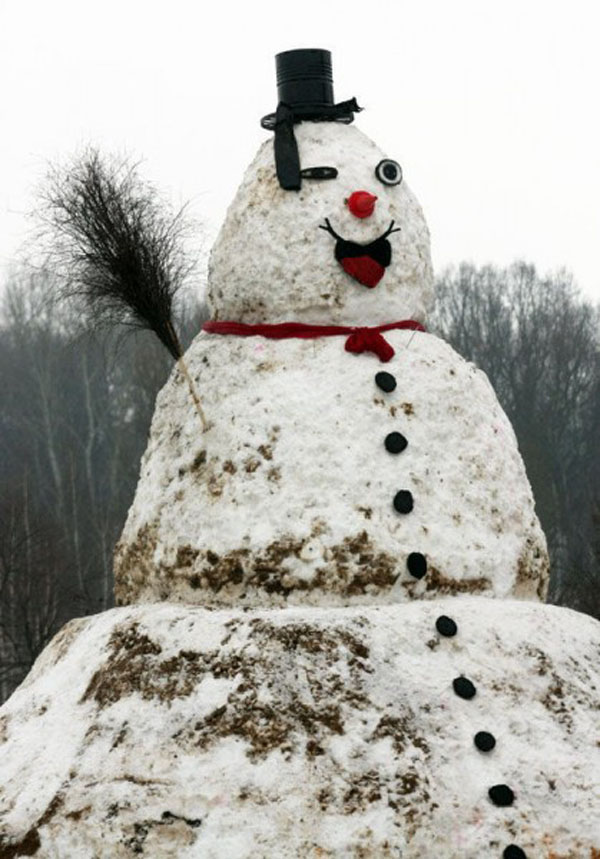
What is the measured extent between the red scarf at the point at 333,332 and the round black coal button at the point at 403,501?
0.67 meters

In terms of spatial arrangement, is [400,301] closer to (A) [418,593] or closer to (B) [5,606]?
(A) [418,593]

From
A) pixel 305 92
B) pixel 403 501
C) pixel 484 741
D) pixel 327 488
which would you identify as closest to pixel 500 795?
pixel 484 741

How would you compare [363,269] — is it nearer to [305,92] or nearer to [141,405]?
[305,92]

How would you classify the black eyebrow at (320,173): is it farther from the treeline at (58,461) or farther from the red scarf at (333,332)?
the treeline at (58,461)

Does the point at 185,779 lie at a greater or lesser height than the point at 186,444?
lesser

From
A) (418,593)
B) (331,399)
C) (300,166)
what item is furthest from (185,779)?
(300,166)

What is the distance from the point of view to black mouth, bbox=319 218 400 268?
6.64 m

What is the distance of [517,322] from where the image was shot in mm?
36281

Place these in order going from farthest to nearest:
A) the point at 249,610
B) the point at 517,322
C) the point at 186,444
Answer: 1. the point at 517,322
2. the point at 186,444
3. the point at 249,610

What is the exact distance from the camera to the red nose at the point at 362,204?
6688mm

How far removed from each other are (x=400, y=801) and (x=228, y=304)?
2447 millimetres

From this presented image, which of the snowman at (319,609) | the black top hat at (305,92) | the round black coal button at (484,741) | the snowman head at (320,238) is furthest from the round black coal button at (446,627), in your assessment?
the black top hat at (305,92)

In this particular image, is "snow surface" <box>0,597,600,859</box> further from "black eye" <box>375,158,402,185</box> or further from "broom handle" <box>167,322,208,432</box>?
"black eye" <box>375,158,402,185</box>

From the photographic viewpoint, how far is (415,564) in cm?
605
